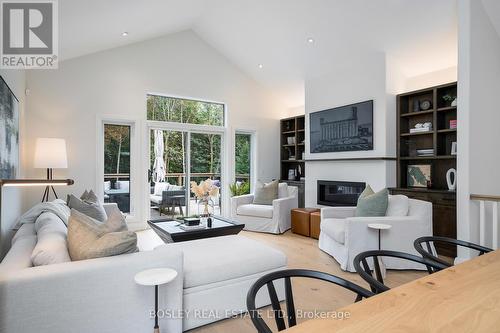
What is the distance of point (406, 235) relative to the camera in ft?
10.4

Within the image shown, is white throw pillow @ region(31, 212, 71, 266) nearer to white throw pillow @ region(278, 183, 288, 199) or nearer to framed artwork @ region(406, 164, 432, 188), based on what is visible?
white throw pillow @ region(278, 183, 288, 199)

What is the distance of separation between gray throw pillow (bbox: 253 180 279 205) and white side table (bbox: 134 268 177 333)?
370 centimetres

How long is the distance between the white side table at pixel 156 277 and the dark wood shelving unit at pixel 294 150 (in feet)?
15.1

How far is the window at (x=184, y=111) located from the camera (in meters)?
5.37

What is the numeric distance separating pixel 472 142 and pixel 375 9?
209 cm

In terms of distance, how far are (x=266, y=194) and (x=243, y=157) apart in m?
1.36

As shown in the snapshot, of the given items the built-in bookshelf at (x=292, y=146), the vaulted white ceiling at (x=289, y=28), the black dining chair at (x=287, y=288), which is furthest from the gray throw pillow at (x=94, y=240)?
the built-in bookshelf at (x=292, y=146)

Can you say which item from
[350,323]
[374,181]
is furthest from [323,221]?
[350,323]

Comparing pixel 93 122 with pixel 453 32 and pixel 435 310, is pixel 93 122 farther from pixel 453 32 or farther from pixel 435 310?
pixel 453 32

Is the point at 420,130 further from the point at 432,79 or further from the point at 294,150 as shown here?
the point at 294,150

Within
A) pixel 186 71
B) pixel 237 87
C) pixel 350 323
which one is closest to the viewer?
pixel 350 323

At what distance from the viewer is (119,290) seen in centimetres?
169

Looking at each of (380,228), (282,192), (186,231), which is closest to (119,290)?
(186,231)

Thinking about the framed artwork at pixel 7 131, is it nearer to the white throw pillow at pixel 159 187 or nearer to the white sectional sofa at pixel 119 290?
the white sectional sofa at pixel 119 290
